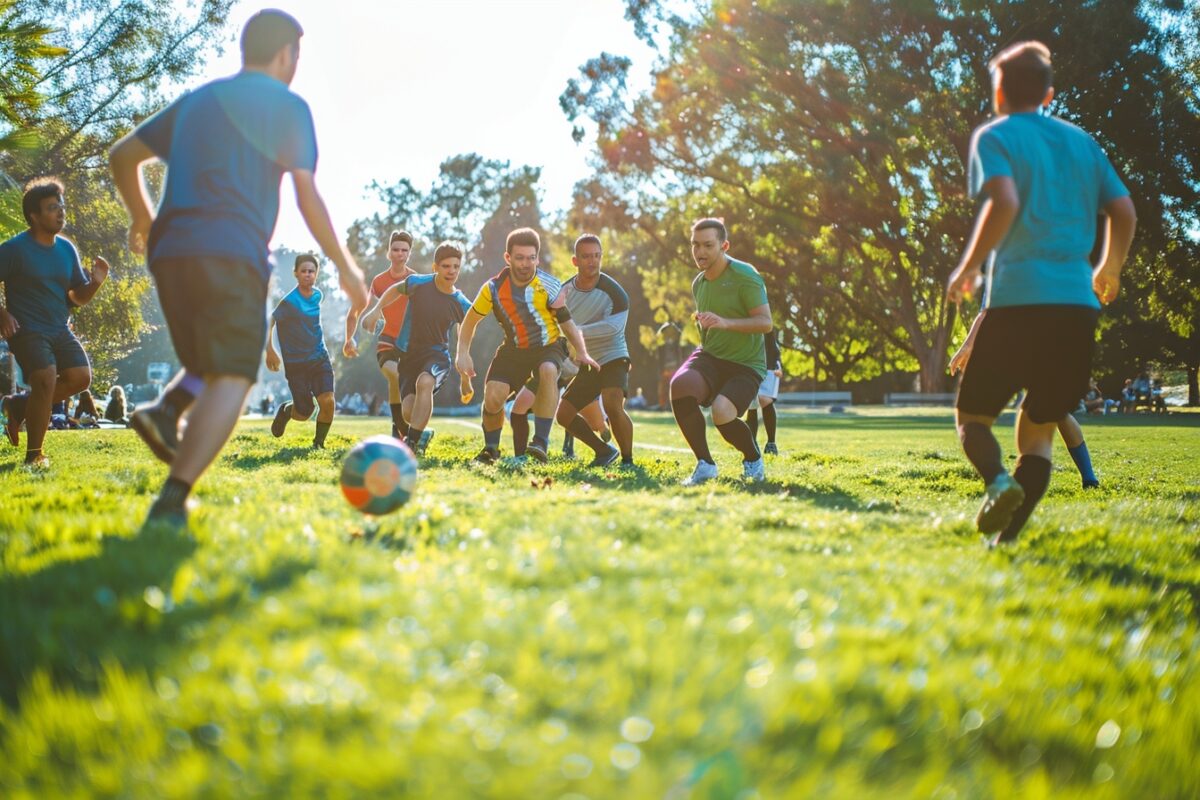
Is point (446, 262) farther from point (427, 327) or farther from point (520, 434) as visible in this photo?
point (520, 434)

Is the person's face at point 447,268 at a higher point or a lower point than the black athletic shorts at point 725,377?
higher

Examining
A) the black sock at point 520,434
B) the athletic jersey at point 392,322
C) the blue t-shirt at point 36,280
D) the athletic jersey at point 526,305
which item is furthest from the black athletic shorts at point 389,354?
the blue t-shirt at point 36,280

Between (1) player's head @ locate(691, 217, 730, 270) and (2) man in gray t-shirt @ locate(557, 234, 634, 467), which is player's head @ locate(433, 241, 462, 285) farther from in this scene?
(1) player's head @ locate(691, 217, 730, 270)

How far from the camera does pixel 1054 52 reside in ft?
90.0

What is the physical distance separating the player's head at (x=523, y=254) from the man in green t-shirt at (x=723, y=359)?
1.82 metres

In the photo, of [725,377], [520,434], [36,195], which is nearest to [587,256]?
[520,434]

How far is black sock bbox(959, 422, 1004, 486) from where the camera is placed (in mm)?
4867

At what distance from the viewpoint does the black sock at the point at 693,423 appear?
8.56 meters

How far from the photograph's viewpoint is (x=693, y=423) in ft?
28.2

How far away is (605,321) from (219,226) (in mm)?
6417

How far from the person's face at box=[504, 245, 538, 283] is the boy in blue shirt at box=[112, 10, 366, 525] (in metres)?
5.08

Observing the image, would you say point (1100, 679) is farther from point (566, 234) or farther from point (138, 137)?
point (566, 234)

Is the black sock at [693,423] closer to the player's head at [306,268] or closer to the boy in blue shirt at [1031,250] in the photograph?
the boy in blue shirt at [1031,250]

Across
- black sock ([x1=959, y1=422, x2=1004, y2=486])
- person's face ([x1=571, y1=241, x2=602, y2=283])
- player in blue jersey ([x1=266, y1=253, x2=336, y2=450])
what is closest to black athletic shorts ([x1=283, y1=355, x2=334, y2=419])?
player in blue jersey ([x1=266, y1=253, x2=336, y2=450])
